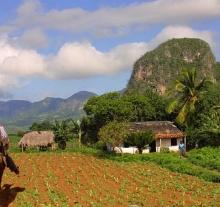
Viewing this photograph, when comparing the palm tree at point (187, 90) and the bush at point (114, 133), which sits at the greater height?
the palm tree at point (187, 90)

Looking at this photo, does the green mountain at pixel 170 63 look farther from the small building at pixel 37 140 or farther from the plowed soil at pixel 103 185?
the plowed soil at pixel 103 185

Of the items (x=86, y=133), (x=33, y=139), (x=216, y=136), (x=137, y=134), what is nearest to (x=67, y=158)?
(x=137, y=134)

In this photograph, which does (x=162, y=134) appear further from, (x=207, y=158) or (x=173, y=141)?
(x=207, y=158)

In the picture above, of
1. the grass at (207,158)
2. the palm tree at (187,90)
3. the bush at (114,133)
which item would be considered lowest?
the grass at (207,158)

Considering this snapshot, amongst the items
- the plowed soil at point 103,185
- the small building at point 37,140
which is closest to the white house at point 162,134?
the small building at point 37,140

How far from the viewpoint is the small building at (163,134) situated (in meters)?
42.6

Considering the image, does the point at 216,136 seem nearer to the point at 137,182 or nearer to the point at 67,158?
the point at 67,158

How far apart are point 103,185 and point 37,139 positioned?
20669 millimetres

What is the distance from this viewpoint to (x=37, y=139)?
4338cm

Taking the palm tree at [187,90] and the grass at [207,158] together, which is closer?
the grass at [207,158]

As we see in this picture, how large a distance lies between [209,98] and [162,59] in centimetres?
4902

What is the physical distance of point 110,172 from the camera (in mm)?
27859

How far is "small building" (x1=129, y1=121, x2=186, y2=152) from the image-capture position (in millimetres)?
42562

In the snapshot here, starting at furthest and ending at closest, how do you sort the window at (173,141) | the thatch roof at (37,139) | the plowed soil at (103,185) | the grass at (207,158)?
the window at (173,141) → the thatch roof at (37,139) → the grass at (207,158) → the plowed soil at (103,185)
